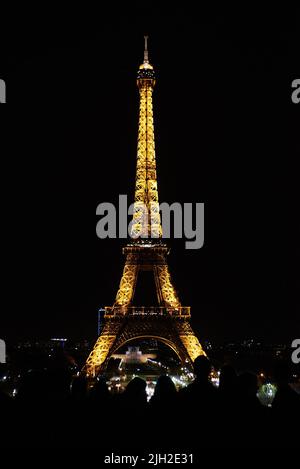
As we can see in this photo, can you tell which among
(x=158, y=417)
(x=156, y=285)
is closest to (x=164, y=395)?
(x=158, y=417)

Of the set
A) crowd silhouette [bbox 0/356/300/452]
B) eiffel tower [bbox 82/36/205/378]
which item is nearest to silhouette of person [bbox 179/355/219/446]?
crowd silhouette [bbox 0/356/300/452]

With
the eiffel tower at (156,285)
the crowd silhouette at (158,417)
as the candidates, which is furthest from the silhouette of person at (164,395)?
the eiffel tower at (156,285)

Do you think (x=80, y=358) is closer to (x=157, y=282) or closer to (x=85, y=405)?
(x=157, y=282)

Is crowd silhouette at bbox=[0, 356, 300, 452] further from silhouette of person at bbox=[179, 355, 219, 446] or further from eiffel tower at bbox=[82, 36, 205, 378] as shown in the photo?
eiffel tower at bbox=[82, 36, 205, 378]

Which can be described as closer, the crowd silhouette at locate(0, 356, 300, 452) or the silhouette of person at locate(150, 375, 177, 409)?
the crowd silhouette at locate(0, 356, 300, 452)

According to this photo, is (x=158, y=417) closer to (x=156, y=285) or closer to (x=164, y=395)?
(x=164, y=395)

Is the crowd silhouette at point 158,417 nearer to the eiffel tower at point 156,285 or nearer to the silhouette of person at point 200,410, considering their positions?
the silhouette of person at point 200,410
